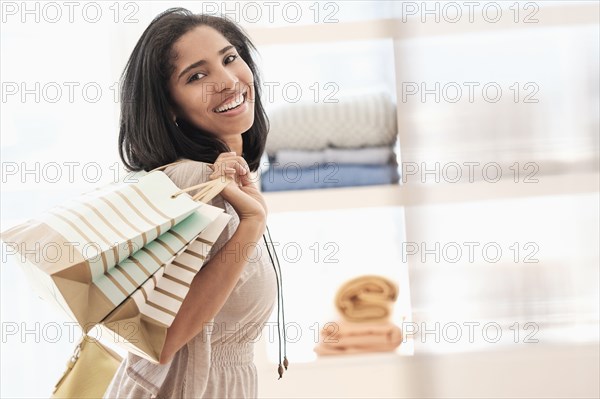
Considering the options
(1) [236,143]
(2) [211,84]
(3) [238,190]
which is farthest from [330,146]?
(3) [238,190]

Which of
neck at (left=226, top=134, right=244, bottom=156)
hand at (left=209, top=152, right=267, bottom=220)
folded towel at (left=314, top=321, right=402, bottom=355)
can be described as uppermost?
neck at (left=226, top=134, right=244, bottom=156)

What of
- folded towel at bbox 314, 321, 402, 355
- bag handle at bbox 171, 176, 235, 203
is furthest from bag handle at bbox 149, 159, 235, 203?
folded towel at bbox 314, 321, 402, 355

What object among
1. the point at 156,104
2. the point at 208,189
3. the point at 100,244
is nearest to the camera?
the point at 100,244

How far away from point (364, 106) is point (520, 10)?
493 mm

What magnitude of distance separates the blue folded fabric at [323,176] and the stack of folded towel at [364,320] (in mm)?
244

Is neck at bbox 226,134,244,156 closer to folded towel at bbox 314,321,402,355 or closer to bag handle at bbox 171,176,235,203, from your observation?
bag handle at bbox 171,176,235,203

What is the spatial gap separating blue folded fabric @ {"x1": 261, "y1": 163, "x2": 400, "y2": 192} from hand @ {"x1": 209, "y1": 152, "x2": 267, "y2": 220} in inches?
32.2

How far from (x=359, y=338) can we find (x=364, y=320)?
46 millimetres

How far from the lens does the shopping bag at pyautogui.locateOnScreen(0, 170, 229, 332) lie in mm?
844

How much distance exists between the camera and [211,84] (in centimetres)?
112

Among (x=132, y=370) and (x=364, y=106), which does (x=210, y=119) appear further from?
(x=364, y=106)

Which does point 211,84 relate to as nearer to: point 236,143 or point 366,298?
point 236,143

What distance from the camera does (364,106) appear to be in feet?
6.22

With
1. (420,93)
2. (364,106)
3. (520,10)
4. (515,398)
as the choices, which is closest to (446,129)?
(420,93)
